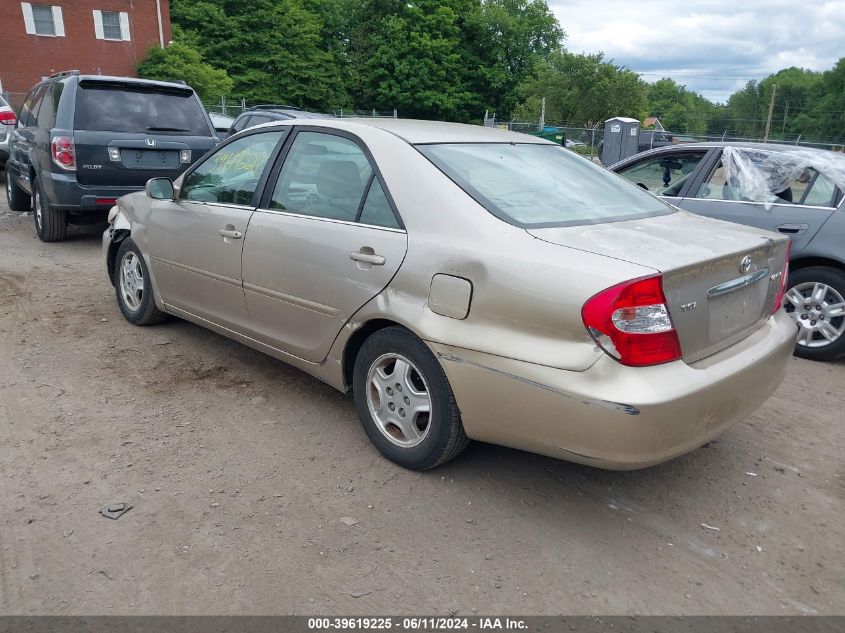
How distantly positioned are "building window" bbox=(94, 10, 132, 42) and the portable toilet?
25598 millimetres

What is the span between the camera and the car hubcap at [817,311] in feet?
16.5

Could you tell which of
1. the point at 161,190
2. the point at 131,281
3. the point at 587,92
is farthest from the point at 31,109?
the point at 587,92

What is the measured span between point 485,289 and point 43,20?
3701cm

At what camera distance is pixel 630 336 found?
2596 millimetres

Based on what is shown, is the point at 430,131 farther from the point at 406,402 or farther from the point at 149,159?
the point at 149,159

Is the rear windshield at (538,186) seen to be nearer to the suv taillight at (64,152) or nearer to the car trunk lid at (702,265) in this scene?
the car trunk lid at (702,265)

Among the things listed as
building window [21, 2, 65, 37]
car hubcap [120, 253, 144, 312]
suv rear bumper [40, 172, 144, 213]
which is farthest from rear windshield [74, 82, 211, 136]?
building window [21, 2, 65, 37]

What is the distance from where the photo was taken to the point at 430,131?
3.82 meters

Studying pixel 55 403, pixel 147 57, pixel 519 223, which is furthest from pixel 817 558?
pixel 147 57

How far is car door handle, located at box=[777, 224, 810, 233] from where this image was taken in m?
5.14

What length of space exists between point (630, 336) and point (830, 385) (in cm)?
290

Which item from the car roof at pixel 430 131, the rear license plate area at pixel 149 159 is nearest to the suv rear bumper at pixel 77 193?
the rear license plate area at pixel 149 159

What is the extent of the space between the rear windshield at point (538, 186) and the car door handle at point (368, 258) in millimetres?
508

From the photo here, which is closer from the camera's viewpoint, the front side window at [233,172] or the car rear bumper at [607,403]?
the car rear bumper at [607,403]
